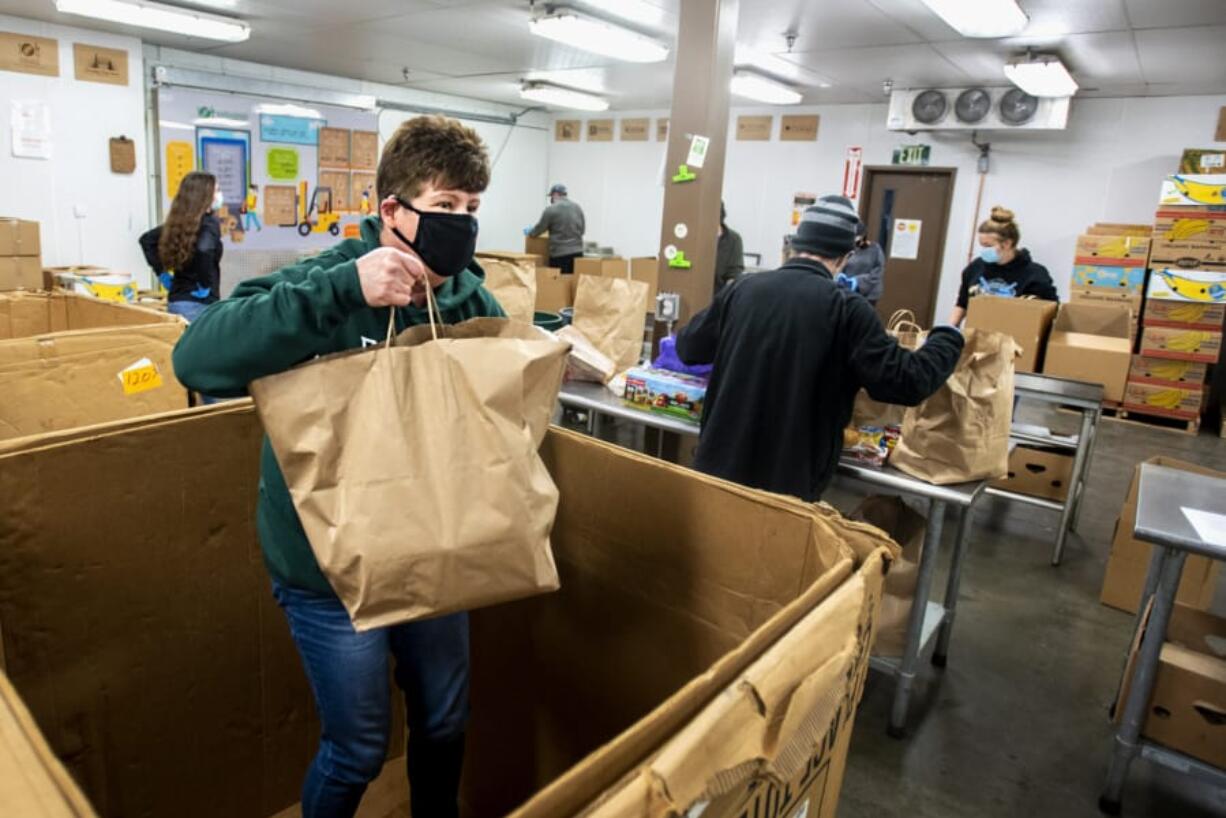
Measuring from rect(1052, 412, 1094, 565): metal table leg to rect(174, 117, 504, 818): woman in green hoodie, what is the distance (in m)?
2.98

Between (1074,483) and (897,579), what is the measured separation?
1708 mm

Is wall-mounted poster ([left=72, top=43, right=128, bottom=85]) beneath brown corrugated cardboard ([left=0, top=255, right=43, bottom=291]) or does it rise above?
above

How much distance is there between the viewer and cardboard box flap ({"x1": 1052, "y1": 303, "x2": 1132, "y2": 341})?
539 cm

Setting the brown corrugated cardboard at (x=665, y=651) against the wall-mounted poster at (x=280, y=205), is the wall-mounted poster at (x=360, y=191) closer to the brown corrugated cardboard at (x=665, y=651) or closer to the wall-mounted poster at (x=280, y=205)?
the wall-mounted poster at (x=280, y=205)

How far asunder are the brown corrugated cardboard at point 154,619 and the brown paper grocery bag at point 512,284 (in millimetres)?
1969

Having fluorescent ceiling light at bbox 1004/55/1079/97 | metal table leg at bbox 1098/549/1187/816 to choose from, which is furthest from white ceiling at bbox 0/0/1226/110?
metal table leg at bbox 1098/549/1187/816

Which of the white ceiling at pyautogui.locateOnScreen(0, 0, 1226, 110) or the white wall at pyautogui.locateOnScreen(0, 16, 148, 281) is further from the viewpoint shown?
the white wall at pyautogui.locateOnScreen(0, 16, 148, 281)

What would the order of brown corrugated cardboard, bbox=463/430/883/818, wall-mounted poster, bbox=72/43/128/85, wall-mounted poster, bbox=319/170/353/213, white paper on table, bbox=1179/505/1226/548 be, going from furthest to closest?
wall-mounted poster, bbox=319/170/353/213, wall-mounted poster, bbox=72/43/128/85, white paper on table, bbox=1179/505/1226/548, brown corrugated cardboard, bbox=463/430/883/818

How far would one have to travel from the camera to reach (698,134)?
123 inches

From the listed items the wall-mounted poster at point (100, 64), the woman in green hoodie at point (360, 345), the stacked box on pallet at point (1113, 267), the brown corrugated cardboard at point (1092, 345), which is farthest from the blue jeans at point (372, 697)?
the wall-mounted poster at point (100, 64)

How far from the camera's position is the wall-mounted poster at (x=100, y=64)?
616cm

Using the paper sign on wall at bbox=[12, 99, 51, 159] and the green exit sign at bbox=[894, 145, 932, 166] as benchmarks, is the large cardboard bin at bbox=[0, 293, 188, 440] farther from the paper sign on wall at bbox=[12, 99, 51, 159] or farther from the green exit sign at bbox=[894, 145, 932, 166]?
the green exit sign at bbox=[894, 145, 932, 166]

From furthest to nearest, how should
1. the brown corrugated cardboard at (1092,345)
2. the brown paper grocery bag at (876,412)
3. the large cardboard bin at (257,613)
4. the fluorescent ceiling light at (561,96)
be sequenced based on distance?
the fluorescent ceiling light at (561,96)
the brown corrugated cardboard at (1092,345)
the brown paper grocery bag at (876,412)
the large cardboard bin at (257,613)

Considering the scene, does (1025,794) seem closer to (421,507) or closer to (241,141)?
(421,507)
